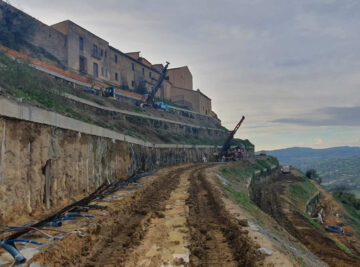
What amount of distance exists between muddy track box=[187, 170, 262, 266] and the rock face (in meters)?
4.69

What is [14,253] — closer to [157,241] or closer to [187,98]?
[157,241]

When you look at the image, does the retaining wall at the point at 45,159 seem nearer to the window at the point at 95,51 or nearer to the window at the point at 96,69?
the window at the point at 96,69

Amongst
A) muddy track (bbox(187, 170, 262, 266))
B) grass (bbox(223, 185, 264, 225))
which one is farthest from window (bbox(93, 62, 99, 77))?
muddy track (bbox(187, 170, 262, 266))

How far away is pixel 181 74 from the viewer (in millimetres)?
77750

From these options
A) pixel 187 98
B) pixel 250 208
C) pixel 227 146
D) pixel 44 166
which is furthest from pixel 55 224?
pixel 187 98

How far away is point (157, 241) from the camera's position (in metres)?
6.48

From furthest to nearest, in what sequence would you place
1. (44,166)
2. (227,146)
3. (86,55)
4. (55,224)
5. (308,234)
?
(227,146) → (86,55) → (308,234) → (44,166) → (55,224)

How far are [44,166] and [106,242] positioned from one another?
393cm

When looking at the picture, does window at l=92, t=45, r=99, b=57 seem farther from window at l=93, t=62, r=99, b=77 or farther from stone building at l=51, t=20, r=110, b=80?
window at l=93, t=62, r=99, b=77

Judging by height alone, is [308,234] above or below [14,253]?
below

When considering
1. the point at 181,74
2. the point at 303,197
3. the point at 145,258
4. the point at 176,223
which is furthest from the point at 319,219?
the point at 181,74

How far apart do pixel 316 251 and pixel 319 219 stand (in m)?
17.1

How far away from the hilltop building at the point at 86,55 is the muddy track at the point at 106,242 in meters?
34.1

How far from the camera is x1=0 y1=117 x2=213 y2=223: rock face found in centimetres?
704
